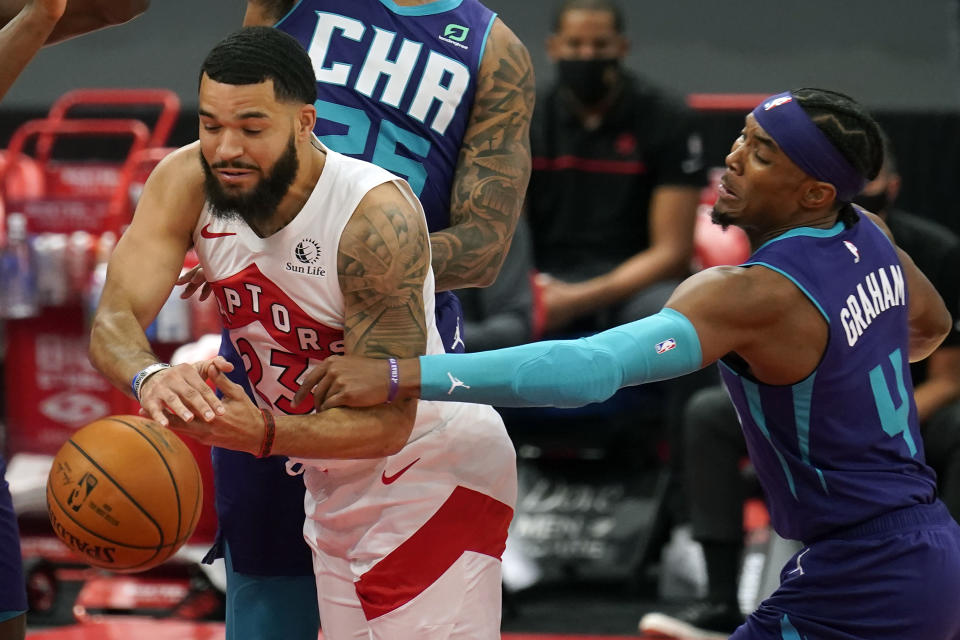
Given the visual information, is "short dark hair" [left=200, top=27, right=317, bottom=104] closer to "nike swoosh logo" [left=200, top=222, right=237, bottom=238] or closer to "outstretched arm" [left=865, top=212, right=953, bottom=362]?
"nike swoosh logo" [left=200, top=222, right=237, bottom=238]

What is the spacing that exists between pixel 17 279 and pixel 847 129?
3.91 meters

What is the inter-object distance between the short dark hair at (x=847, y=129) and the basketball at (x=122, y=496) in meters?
1.51

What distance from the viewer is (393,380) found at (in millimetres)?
2863

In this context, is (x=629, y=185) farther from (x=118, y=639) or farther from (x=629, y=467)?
(x=118, y=639)

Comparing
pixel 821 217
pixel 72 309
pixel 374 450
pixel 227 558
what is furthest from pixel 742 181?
pixel 72 309

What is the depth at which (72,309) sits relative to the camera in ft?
20.9

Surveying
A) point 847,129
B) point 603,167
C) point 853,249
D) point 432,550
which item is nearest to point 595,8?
point 603,167

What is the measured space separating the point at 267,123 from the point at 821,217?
1.21 meters

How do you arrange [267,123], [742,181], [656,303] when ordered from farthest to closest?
1. [656,303]
2. [742,181]
3. [267,123]

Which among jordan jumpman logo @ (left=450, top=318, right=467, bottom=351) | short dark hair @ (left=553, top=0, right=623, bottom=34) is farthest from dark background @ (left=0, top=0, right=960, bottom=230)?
jordan jumpman logo @ (left=450, top=318, right=467, bottom=351)

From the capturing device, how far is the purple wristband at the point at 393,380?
9.39 ft

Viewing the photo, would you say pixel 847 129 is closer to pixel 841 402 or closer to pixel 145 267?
pixel 841 402

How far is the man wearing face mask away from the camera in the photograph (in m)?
5.93

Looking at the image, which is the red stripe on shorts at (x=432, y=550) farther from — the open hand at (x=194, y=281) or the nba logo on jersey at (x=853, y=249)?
the nba logo on jersey at (x=853, y=249)
